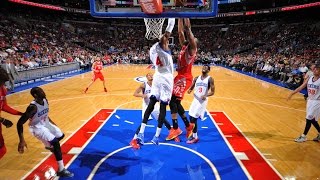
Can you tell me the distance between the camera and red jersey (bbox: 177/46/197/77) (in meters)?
5.51

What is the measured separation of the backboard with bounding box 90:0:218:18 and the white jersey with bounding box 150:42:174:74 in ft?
2.07

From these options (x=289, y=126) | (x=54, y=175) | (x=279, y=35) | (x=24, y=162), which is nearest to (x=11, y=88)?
(x=24, y=162)

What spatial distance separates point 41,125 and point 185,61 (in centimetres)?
299

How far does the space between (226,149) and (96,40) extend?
35130mm

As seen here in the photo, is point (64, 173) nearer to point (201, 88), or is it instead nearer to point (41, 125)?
point (41, 125)

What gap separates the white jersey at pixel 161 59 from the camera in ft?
15.8

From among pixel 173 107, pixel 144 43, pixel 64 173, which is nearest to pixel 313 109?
pixel 173 107

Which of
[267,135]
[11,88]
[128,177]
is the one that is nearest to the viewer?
[128,177]

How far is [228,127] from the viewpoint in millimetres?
7191

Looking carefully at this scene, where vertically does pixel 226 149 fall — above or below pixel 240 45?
below

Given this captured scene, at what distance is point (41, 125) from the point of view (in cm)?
416

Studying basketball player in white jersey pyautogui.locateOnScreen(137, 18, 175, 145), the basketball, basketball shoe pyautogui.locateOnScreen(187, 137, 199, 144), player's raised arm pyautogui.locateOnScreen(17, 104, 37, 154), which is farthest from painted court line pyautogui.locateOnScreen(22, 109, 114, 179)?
the basketball

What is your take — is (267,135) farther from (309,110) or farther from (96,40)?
(96,40)

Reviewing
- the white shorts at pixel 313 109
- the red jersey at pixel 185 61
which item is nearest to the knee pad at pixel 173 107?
the red jersey at pixel 185 61
